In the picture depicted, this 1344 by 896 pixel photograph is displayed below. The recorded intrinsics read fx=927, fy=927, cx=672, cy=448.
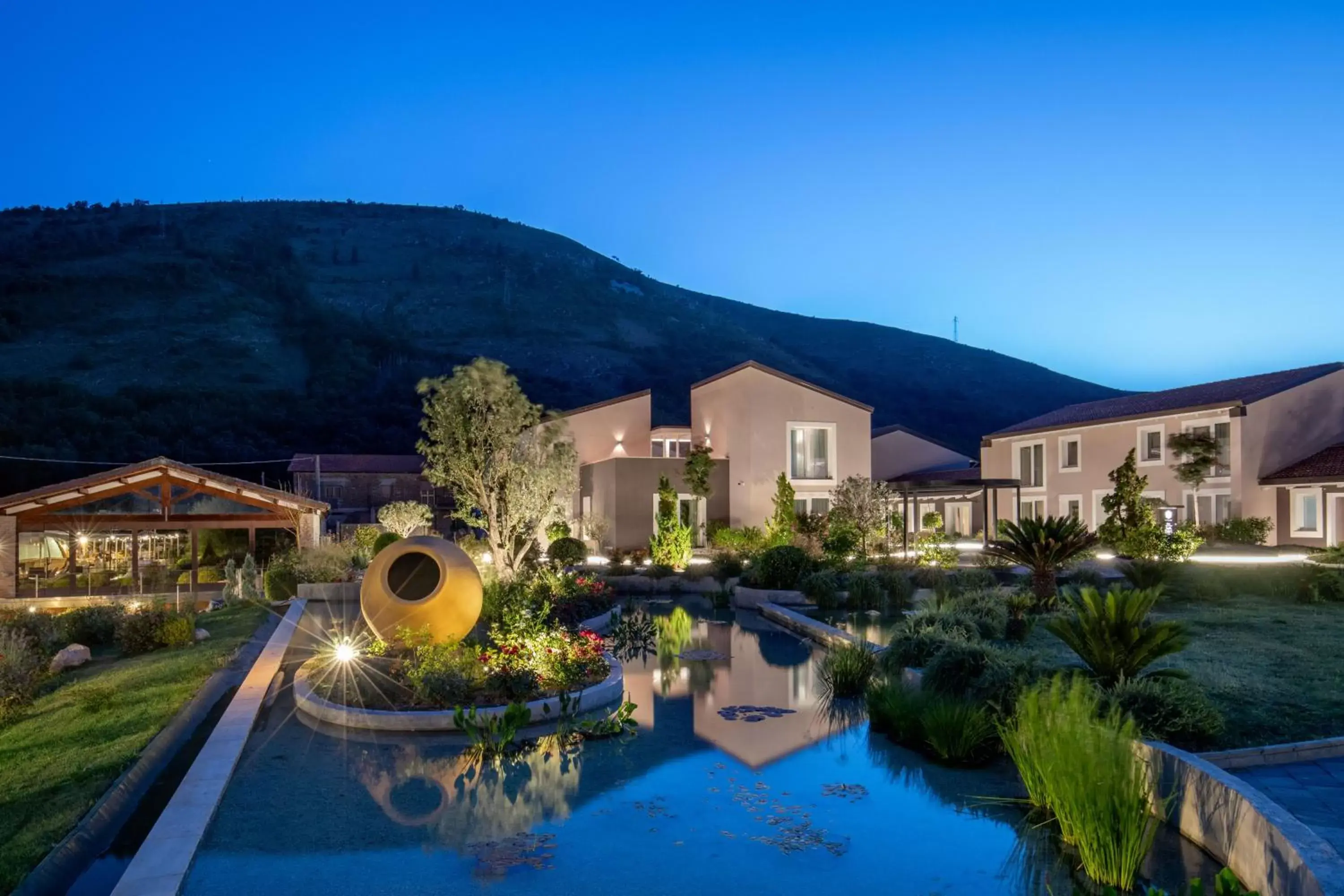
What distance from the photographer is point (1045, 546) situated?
1562 cm

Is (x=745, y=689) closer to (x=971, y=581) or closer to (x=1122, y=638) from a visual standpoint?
(x=1122, y=638)

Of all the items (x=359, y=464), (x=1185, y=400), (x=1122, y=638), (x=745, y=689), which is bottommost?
(x=745, y=689)

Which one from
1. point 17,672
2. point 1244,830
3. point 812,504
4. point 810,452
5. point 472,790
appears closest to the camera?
point 1244,830

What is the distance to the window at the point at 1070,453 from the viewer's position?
3475 cm

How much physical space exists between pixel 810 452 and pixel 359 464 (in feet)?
82.2

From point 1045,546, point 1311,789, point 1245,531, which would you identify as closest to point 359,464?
point 1245,531

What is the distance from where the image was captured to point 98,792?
279 inches

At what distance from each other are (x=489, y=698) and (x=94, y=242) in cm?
8319

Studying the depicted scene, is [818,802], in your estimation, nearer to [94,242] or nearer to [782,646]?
[782,646]

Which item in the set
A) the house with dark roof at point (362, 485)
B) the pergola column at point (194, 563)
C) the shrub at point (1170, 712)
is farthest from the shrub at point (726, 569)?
the house with dark roof at point (362, 485)

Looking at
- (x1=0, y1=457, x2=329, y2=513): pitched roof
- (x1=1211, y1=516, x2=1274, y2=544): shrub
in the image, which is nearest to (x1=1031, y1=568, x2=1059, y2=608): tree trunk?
(x1=1211, y1=516, x2=1274, y2=544): shrub

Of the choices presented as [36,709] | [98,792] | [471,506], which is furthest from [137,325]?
[98,792]

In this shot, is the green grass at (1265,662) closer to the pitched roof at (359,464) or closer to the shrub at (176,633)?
the shrub at (176,633)

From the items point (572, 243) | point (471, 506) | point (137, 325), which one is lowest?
point (471, 506)
